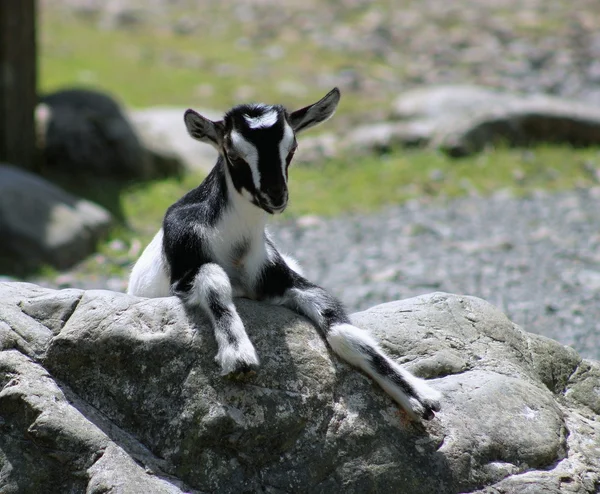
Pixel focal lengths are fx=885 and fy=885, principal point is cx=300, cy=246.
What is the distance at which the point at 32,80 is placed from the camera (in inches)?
483

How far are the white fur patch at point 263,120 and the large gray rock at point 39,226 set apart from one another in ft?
19.9

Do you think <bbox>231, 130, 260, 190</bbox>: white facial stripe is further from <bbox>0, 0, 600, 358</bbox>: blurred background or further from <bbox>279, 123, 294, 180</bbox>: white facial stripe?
<bbox>0, 0, 600, 358</bbox>: blurred background

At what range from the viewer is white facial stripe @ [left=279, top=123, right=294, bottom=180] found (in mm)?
4988

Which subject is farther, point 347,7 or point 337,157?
A: point 347,7

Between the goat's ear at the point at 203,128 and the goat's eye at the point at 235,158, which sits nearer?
the goat's eye at the point at 235,158

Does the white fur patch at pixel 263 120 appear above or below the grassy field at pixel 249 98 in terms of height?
above

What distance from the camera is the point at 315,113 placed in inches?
216

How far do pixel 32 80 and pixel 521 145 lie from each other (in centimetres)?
737

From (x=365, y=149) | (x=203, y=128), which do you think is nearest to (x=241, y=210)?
(x=203, y=128)

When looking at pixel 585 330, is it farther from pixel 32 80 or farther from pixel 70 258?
pixel 32 80

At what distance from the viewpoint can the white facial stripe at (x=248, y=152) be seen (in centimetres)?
496

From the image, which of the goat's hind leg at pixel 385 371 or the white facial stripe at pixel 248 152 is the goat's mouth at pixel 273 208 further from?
the goat's hind leg at pixel 385 371

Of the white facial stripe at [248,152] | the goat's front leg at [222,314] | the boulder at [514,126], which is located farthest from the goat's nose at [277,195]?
the boulder at [514,126]

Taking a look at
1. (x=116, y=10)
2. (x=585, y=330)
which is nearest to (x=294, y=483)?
(x=585, y=330)
